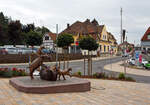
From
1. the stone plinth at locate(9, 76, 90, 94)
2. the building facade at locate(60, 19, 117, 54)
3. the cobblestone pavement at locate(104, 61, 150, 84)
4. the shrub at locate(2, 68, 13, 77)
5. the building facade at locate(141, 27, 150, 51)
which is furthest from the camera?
the building facade at locate(141, 27, 150, 51)

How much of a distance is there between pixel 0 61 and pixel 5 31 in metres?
26.2

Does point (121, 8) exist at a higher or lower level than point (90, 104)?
higher

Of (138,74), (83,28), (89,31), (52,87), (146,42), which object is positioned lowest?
(138,74)

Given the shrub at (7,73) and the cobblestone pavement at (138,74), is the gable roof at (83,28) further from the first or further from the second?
the shrub at (7,73)

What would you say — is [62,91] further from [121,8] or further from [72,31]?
[72,31]

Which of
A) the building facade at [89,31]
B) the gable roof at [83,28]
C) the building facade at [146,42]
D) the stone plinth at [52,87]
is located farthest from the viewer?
the gable roof at [83,28]

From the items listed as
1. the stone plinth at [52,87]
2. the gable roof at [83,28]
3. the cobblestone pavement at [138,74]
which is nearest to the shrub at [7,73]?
the stone plinth at [52,87]

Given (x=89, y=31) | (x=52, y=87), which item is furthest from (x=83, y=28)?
(x=52, y=87)

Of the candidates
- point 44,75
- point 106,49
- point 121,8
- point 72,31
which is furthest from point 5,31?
point 44,75

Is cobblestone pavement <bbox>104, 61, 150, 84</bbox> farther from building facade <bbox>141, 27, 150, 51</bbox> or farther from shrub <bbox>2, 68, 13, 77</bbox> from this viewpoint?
building facade <bbox>141, 27, 150, 51</bbox>

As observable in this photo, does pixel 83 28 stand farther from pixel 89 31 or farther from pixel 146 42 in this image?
pixel 146 42

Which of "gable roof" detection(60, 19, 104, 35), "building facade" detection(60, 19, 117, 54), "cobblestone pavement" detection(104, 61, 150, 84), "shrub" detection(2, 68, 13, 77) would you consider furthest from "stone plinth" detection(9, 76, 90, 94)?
"gable roof" detection(60, 19, 104, 35)

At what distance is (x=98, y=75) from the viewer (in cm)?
1459

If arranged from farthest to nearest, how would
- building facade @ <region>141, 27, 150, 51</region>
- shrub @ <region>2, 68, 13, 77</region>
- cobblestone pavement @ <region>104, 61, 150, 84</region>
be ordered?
building facade @ <region>141, 27, 150, 51</region>
cobblestone pavement @ <region>104, 61, 150, 84</region>
shrub @ <region>2, 68, 13, 77</region>
